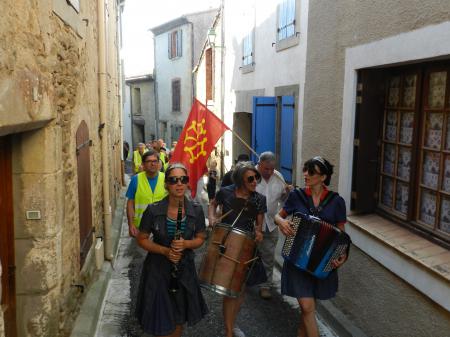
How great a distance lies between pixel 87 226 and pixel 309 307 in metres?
2.53

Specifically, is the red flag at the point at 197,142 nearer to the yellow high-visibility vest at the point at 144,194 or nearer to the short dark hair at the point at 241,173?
the yellow high-visibility vest at the point at 144,194

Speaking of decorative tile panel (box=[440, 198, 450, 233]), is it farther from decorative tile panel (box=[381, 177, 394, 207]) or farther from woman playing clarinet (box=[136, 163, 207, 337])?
woman playing clarinet (box=[136, 163, 207, 337])

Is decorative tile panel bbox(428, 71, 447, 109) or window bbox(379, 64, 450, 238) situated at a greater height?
decorative tile panel bbox(428, 71, 447, 109)

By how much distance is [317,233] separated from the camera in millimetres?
3408

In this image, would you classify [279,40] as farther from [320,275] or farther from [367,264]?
[320,275]

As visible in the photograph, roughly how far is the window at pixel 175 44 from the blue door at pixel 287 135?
16.2 m

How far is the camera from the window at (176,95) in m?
22.9

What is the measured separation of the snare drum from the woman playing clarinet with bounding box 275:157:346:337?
326 millimetres

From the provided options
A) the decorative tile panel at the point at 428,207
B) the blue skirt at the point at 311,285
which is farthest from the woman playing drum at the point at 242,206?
the decorative tile panel at the point at 428,207

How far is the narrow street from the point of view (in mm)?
4312

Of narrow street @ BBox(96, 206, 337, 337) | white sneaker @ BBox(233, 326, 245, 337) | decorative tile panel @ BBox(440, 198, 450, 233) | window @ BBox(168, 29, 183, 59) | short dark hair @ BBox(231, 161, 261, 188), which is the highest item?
window @ BBox(168, 29, 183, 59)

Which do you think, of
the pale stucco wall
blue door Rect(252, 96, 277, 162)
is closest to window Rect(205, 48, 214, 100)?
the pale stucco wall

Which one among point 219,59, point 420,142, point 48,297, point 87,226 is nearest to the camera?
point 48,297

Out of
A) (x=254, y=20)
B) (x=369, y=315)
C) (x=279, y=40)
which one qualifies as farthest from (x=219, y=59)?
(x=369, y=315)
